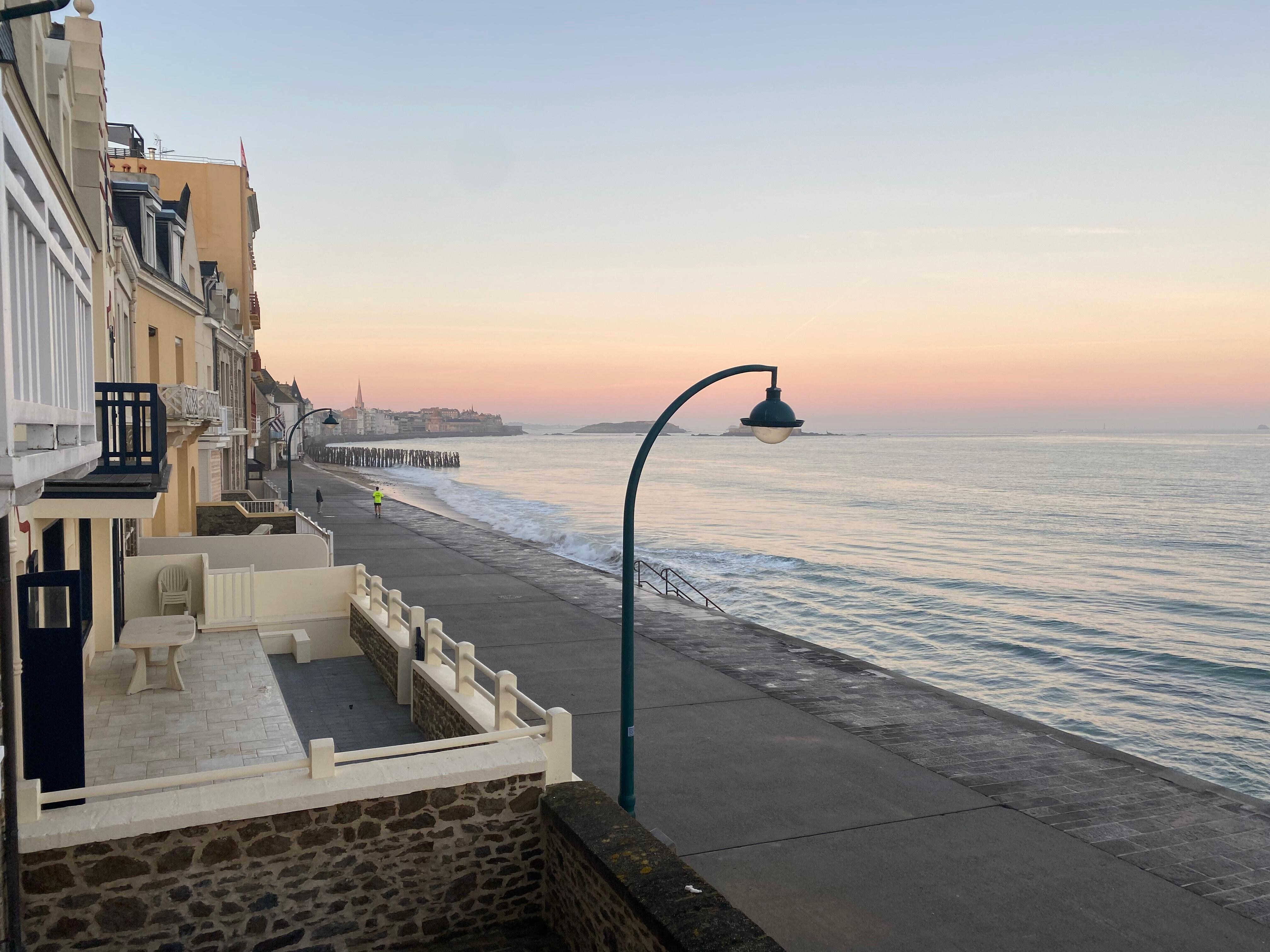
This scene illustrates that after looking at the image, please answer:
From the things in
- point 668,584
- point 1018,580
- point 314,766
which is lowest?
point 1018,580

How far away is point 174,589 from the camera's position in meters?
15.8

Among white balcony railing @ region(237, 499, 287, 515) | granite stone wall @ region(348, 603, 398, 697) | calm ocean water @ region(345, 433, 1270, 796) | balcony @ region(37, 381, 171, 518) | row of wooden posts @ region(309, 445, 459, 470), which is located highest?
balcony @ region(37, 381, 171, 518)

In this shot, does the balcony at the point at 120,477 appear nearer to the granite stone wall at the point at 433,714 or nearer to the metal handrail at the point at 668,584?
the granite stone wall at the point at 433,714

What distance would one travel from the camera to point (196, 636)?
14.9m

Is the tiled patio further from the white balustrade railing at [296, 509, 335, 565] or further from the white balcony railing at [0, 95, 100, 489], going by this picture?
the white balustrade railing at [296, 509, 335, 565]

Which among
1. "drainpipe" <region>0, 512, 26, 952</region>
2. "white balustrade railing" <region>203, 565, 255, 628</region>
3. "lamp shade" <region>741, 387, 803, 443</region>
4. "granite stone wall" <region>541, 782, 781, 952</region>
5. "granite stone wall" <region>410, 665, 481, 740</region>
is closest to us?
"drainpipe" <region>0, 512, 26, 952</region>

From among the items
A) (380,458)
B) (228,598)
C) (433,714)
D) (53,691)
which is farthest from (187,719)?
(380,458)

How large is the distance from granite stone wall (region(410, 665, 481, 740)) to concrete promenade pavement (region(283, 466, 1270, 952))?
1.61m

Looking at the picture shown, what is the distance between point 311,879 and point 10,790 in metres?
2.20

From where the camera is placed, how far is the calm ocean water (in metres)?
21.7

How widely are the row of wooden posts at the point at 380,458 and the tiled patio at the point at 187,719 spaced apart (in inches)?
4540

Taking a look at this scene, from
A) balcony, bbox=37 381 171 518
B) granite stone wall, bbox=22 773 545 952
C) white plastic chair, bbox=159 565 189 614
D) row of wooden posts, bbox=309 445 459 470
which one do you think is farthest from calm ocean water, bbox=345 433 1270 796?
row of wooden posts, bbox=309 445 459 470

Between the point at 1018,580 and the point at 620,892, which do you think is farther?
the point at 1018,580

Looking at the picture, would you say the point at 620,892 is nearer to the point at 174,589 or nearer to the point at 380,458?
the point at 174,589
